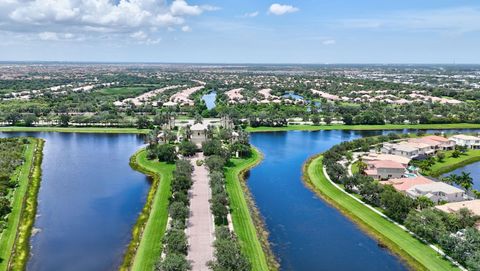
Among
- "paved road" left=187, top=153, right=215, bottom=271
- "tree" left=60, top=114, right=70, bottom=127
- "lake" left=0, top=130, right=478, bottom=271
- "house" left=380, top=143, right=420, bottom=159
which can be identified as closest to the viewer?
"paved road" left=187, top=153, right=215, bottom=271

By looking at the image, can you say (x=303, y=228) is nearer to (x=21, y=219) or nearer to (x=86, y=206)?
(x=86, y=206)

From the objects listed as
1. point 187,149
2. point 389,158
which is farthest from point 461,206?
point 187,149

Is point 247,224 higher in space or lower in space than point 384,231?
higher

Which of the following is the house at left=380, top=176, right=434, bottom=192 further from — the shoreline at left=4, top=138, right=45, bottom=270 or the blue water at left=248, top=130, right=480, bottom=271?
the shoreline at left=4, top=138, right=45, bottom=270

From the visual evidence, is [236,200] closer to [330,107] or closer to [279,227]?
[279,227]

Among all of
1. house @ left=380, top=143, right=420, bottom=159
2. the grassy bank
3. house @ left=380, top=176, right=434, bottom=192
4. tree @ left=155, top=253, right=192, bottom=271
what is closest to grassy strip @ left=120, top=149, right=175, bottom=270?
tree @ left=155, top=253, right=192, bottom=271

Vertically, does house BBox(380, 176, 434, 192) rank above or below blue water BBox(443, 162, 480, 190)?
above
